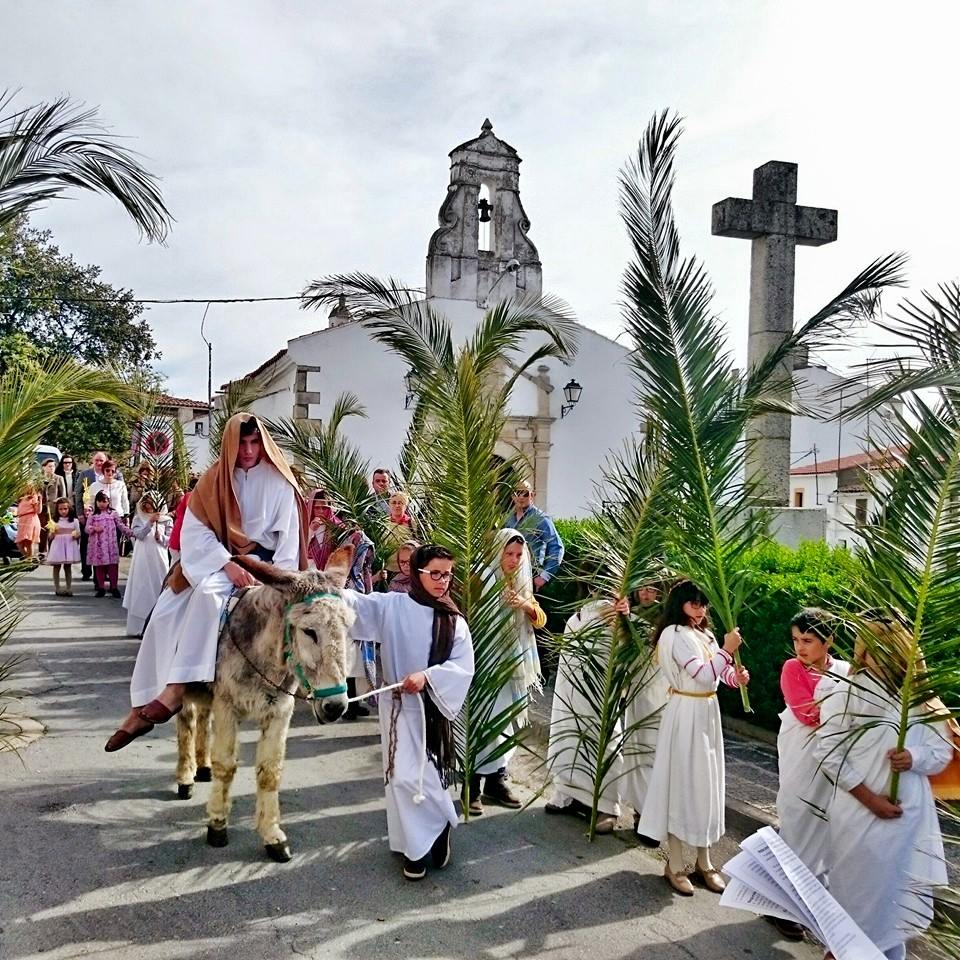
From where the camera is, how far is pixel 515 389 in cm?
2388

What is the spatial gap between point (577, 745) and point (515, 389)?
732 inches

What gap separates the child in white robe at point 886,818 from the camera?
3992 millimetres

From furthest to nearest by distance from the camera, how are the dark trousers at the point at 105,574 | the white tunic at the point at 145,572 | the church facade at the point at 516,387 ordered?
the church facade at the point at 516,387
the dark trousers at the point at 105,574
the white tunic at the point at 145,572

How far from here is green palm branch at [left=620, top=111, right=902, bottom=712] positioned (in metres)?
4.86

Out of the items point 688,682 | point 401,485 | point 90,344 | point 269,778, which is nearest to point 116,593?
point 401,485

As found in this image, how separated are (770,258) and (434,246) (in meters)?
16.0

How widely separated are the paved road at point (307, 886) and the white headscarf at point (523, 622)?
3.04 ft

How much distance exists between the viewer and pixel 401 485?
8.14m

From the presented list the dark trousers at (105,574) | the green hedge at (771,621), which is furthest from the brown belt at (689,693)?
the dark trousers at (105,574)

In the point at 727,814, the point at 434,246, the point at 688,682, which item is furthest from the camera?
the point at 434,246

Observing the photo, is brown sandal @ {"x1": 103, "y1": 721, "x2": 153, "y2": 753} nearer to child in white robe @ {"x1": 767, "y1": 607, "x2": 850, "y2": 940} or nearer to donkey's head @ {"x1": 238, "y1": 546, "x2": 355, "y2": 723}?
donkey's head @ {"x1": 238, "y1": 546, "x2": 355, "y2": 723}

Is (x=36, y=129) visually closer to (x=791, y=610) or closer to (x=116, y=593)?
(x=791, y=610)

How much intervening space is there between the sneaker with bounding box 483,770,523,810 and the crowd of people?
16 millimetres

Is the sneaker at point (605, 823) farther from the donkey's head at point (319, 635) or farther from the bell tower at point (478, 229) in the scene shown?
the bell tower at point (478, 229)
